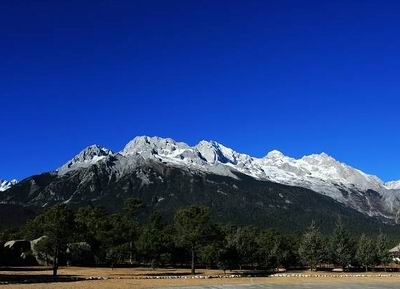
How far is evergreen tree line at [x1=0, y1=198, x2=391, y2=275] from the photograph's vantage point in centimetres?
9406

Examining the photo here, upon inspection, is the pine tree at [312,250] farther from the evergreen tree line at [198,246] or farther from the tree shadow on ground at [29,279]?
the tree shadow on ground at [29,279]

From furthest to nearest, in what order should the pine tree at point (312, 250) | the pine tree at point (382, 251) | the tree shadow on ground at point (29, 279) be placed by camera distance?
1. the pine tree at point (382, 251)
2. the pine tree at point (312, 250)
3. the tree shadow on ground at point (29, 279)

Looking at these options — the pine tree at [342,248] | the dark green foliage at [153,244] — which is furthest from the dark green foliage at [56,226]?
the pine tree at [342,248]

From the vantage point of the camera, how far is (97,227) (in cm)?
12381

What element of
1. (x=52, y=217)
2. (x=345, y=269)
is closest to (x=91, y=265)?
(x=52, y=217)

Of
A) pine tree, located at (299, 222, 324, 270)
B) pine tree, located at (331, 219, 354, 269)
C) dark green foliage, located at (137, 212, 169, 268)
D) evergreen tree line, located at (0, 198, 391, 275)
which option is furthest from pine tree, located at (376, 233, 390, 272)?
dark green foliage, located at (137, 212, 169, 268)

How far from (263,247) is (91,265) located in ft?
130

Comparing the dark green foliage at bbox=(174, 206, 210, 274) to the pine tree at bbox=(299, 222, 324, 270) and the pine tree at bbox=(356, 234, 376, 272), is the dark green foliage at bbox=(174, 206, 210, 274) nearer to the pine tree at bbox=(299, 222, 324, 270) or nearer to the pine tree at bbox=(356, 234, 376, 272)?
the pine tree at bbox=(299, 222, 324, 270)

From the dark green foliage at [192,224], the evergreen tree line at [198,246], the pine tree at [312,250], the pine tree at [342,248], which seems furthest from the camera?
the pine tree at [342,248]

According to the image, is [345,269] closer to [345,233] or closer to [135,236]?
[345,233]

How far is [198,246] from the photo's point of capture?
96.4 m

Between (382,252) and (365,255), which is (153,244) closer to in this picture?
(365,255)

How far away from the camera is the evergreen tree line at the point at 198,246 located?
9406 centimetres

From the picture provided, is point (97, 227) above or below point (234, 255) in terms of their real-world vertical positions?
above
